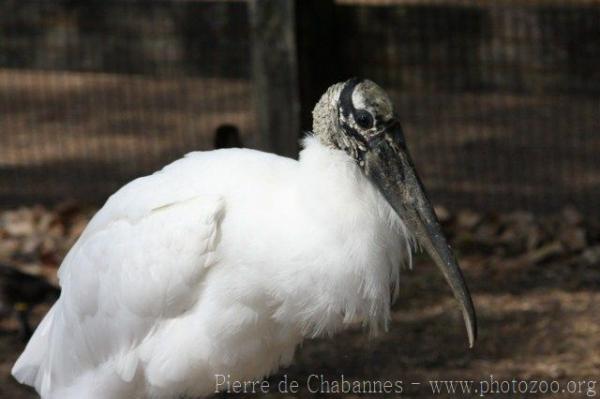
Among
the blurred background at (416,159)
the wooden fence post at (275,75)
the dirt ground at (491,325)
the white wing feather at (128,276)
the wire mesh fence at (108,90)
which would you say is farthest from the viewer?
the wire mesh fence at (108,90)

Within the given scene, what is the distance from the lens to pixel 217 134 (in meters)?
6.04

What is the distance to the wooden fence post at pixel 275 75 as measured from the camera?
5684 millimetres

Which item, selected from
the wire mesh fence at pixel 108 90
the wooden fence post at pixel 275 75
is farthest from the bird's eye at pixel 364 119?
the wire mesh fence at pixel 108 90

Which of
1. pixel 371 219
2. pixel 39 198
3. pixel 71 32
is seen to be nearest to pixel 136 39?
pixel 71 32

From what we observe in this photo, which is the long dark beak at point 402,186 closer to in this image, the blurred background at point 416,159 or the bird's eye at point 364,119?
the bird's eye at point 364,119

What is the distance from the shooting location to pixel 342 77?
590 centimetres

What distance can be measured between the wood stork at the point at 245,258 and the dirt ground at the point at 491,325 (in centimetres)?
106

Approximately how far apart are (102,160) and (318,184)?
4.32 m

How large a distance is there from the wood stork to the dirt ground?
1.06 meters

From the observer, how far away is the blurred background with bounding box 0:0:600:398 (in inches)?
206

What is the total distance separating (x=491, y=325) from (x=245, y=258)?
2.19 metres

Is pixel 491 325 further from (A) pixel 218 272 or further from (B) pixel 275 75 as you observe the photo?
(A) pixel 218 272

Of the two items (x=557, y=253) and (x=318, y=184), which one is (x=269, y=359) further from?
(x=557, y=253)

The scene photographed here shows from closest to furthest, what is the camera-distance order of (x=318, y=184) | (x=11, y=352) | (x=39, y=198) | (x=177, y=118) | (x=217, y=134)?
(x=318, y=184)
(x=11, y=352)
(x=217, y=134)
(x=39, y=198)
(x=177, y=118)
